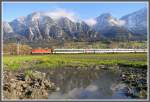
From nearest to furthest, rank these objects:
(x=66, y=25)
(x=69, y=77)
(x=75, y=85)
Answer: (x=75, y=85) → (x=69, y=77) → (x=66, y=25)

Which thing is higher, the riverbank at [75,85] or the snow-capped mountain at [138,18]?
the snow-capped mountain at [138,18]

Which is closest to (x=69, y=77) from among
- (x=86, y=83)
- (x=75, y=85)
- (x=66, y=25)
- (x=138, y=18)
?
(x=86, y=83)

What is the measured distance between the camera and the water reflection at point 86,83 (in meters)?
9.88

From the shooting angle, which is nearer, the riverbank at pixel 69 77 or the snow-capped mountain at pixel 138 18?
the riverbank at pixel 69 77

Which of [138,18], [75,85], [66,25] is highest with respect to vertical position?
[138,18]

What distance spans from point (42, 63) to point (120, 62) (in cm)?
371

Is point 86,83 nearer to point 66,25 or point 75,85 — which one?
point 75,85

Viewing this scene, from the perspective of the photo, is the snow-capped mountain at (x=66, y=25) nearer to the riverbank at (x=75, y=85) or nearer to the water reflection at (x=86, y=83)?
the riverbank at (x=75, y=85)

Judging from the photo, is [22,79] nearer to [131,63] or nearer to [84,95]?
[84,95]

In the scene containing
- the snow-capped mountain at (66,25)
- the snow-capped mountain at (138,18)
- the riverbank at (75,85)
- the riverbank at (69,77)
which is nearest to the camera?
the riverbank at (75,85)

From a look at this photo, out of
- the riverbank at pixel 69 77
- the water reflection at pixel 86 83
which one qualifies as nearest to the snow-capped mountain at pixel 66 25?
the riverbank at pixel 69 77

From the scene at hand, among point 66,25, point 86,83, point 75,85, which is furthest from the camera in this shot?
point 66,25

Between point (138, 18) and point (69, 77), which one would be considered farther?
point (138, 18)

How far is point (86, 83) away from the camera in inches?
477
